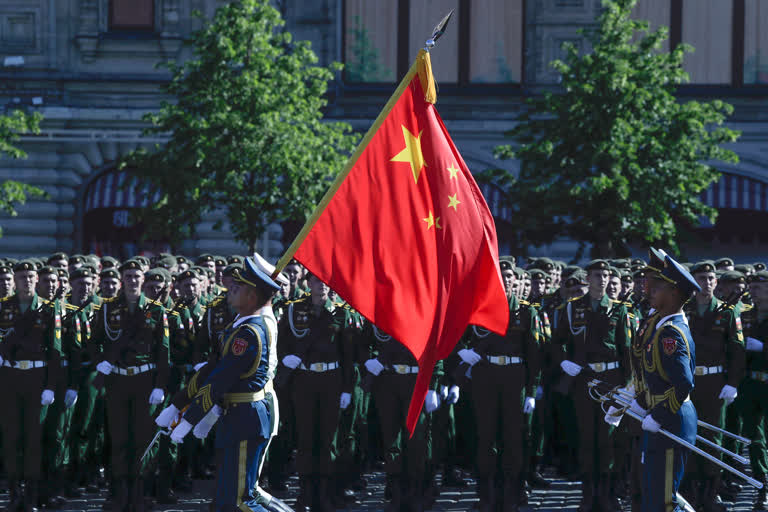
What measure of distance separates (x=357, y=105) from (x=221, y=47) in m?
6.92

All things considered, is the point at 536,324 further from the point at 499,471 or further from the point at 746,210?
the point at 746,210

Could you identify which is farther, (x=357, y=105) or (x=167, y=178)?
(x=357, y=105)

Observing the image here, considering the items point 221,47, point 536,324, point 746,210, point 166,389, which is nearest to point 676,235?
point 746,210

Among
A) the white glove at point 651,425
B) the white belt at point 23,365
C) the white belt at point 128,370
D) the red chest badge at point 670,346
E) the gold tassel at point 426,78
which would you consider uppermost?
the gold tassel at point 426,78

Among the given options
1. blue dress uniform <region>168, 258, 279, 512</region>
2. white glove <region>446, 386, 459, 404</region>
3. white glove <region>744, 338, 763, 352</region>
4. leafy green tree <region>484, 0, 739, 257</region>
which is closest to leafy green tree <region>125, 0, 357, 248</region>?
leafy green tree <region>484, 0, 739, 257</region>

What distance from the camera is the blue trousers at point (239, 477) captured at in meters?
6.99

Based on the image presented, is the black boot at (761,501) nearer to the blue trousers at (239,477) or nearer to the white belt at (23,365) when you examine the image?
the blue trousers at (239,477)

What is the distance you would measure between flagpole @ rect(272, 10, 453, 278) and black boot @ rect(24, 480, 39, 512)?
12.7ft

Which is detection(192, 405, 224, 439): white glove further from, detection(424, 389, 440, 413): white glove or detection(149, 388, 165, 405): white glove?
detection(424, 389, 440, 413): white glove

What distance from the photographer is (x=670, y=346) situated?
23.4ft

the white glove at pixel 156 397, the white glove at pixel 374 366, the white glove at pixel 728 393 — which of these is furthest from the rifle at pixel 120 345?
the white glove at pixel 728 393

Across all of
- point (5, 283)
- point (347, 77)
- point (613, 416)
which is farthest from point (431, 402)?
point (347, 77)

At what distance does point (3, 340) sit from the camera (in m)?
9.70

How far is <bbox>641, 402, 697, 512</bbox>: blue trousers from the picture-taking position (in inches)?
278
